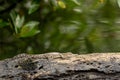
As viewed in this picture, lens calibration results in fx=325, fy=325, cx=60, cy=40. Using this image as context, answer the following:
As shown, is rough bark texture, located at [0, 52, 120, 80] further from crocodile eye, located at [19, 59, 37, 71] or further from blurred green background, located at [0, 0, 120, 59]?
blurred green background, located at [0, 0, 120, 59]

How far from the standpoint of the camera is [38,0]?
1939 mm

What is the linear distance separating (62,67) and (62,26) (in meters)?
0.76

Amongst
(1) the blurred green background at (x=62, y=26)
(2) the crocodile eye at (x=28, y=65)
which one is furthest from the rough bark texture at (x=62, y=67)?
(1) the blurred green background at (x=62, y=26)

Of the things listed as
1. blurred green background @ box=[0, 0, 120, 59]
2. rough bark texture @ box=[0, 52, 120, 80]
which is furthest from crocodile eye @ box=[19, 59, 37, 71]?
blurred green background @ box=[0, 0, 120, 59]

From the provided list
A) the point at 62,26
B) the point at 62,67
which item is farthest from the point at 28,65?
the point at 62,26

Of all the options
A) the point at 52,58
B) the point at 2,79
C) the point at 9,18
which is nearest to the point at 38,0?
the point at 9,18

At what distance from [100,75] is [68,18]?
Answer: 33.7 inches

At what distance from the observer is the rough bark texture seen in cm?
131

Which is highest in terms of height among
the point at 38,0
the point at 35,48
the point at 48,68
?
the point at 38,0

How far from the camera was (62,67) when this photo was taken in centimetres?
135

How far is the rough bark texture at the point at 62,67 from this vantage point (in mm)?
1312

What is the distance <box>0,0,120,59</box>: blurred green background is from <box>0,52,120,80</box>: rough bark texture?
439 mm

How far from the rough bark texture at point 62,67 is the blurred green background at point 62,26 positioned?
1.44ft

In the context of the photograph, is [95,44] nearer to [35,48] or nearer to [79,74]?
[35,48]
